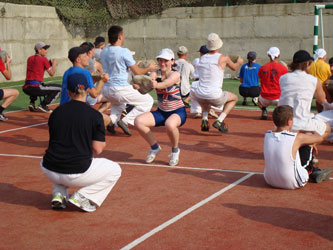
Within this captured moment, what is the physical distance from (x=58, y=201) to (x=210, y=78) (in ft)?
18.0

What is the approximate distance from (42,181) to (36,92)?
21.9 feet

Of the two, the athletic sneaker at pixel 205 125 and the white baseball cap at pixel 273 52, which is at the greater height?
the white baseball cap at pixel 273 52

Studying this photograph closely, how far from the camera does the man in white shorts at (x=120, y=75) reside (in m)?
10.5

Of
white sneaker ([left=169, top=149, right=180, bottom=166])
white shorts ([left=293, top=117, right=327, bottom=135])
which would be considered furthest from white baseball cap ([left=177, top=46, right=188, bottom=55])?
white shorts ([left=293, top=117, right=327, bottom=135])

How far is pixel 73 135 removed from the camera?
19.7ft

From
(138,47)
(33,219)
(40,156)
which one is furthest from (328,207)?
(138,47)

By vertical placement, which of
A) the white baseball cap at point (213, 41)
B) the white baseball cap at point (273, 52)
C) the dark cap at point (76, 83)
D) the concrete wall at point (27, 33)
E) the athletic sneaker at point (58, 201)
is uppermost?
the concrete wall at point (27, 33)

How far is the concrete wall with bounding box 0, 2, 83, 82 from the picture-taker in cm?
2044

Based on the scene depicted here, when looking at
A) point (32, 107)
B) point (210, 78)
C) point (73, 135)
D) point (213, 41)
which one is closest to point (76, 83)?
point (73, 135)

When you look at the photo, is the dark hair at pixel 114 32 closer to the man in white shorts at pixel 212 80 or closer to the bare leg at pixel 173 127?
the man in white shorts at pixel 212 80

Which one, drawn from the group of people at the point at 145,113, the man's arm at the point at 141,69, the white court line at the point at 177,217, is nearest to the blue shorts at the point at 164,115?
the group of people at the point at 145,113

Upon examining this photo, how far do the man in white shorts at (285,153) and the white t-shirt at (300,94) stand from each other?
1073 mm

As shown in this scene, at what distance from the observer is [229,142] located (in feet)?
34.0

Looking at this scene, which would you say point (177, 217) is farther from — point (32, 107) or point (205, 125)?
point (32, 107)
